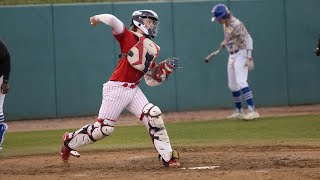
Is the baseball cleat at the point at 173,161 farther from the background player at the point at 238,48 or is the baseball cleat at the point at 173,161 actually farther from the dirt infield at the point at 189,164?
the background player at the point at 238,48

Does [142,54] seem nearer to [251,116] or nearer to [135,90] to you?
[135,90]

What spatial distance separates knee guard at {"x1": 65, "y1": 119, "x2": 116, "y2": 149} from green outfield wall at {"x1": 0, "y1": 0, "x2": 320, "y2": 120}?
7614 mm

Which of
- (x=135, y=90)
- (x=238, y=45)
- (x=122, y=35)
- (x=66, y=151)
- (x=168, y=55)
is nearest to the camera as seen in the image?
(x=122, y=35)

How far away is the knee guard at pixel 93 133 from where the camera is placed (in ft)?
30.3

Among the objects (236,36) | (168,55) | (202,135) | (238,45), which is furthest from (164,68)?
(168,55)

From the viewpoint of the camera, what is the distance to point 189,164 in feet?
31.3

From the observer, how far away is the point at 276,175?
27.0 ft

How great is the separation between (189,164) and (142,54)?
158cm

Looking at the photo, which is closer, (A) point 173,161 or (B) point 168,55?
(A) point 173,161

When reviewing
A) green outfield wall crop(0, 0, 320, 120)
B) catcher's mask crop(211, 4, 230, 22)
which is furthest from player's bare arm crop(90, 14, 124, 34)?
green outfield wall crop(0, 0, 320, 120)

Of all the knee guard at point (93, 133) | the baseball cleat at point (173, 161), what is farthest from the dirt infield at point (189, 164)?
the knee guard at point (93, 133)

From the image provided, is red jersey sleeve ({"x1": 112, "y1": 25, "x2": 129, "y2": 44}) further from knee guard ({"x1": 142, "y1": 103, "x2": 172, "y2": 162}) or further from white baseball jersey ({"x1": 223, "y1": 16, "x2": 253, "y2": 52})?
white baseball jersey ({"x1": 223, "y1": 16, "x2": 253, "y2": 52})

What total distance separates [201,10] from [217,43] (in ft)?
2.90

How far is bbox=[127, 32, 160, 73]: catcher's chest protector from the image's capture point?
9.23 m
